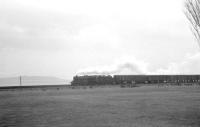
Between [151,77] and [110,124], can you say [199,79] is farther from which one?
[110,124]

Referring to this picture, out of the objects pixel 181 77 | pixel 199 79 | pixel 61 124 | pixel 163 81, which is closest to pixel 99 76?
pixel 163 81

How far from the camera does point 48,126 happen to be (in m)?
10.1

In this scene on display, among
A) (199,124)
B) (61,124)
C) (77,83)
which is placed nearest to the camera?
(199,124)

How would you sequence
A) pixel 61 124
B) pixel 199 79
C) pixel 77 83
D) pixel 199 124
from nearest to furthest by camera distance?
pixel 199 124 < pixel 61 124 < pixel 77 83 < pixel 199 79

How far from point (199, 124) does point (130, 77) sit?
11251 cm

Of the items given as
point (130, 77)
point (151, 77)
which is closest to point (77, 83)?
point (130, 77)

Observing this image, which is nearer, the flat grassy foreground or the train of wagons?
the flat grassy foreground

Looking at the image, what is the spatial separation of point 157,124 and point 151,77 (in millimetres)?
116069

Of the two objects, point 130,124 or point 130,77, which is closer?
point 130,124

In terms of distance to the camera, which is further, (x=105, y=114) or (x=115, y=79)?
(x=115, y=79)

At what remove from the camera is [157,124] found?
1028cm

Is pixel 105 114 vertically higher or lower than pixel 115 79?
lower

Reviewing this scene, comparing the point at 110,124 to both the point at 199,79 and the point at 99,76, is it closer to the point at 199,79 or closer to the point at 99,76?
the point at 99,76

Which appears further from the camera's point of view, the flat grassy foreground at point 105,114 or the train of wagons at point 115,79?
the train of wagons at point 115,79
